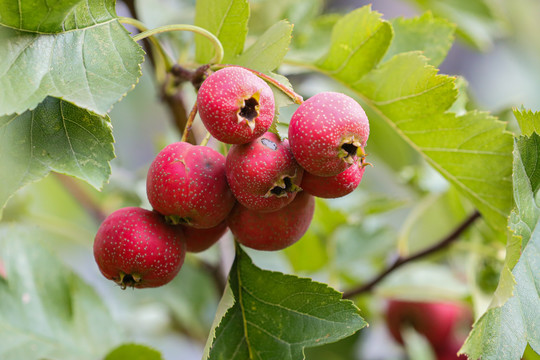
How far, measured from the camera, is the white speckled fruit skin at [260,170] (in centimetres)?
65

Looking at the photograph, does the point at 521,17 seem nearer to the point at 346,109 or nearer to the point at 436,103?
the point at 436,103

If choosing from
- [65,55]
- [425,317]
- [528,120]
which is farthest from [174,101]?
[425,317]

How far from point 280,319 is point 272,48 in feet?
1.17

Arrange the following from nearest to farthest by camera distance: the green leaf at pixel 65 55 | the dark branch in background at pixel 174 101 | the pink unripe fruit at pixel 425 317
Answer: the green leaf at pixel 65 55 < the dark branch in background at pixel 174 101 < the pink unripe fruit at pixel 425 317

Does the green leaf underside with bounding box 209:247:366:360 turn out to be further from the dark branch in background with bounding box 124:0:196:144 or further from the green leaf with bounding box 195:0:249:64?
the dark branch in background with bounding box 124:0:196:144

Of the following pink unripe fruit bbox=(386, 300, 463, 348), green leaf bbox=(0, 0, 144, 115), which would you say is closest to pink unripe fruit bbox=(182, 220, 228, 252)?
green leaf bbox=(0, 0, 144, 115)

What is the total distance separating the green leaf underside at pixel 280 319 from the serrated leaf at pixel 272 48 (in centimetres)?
28

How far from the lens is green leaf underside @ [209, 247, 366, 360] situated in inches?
29.8

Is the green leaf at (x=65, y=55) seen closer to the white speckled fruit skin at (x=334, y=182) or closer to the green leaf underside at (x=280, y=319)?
the white speckled fruit skin at (x=334, y=182)

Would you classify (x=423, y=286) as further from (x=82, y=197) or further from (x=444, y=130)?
(x=82, y=197)

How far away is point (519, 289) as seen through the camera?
74 cm

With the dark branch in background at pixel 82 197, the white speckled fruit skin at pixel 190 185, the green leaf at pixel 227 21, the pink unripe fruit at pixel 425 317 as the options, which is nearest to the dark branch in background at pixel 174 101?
the green leaf at pixel 227 21

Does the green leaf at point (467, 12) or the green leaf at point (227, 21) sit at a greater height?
the green leaf at point (227, 21)

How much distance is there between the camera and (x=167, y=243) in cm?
72
